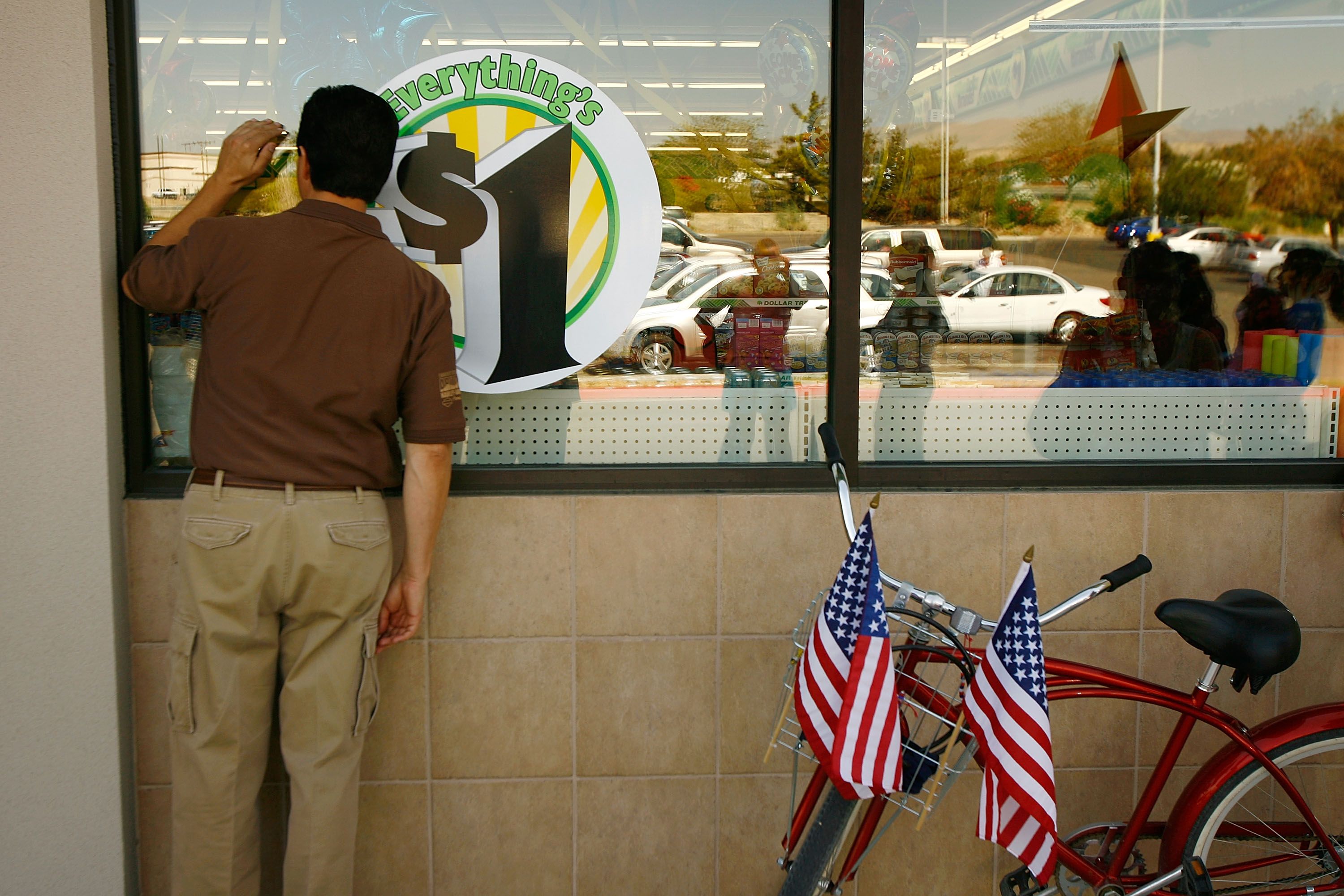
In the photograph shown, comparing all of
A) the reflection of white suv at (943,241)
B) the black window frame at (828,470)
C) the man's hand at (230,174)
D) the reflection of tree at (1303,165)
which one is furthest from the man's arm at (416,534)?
the reflection of tree at (1303,165)

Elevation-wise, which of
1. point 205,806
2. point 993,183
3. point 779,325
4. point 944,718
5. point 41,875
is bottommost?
point 41,875

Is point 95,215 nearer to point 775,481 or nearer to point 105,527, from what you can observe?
point 105,527

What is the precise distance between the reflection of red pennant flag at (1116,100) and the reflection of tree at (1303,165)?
1.36 feet

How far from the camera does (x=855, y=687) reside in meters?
1.83

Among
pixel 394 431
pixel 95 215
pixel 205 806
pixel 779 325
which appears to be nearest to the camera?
pixel 205 806

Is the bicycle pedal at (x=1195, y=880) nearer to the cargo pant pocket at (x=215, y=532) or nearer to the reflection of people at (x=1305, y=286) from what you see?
the reflection of people at (x=1305, y=286)

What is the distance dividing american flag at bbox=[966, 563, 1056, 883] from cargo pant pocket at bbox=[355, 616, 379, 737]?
1.35 meters

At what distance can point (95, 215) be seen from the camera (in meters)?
2.52

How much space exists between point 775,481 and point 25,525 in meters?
1.95

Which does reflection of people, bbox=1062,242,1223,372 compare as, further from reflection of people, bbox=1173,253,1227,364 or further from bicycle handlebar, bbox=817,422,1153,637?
bicycle handlebar, bbox=817,422,1153,637

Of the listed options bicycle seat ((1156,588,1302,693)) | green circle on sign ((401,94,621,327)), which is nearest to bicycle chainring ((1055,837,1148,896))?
bicycle seat ((1156,588,1302,693))

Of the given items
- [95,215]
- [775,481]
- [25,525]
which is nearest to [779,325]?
[775,481]

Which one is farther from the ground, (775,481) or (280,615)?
(775,481)

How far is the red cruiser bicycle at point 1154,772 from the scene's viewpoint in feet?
6.58
